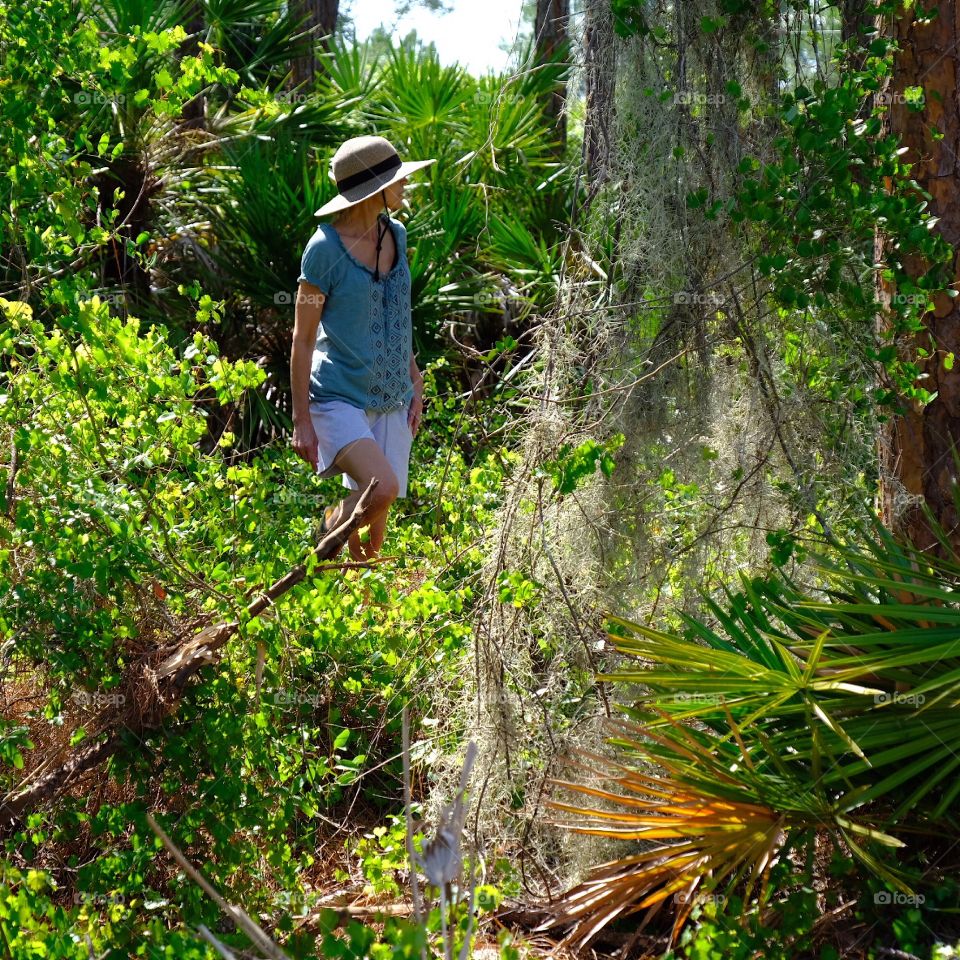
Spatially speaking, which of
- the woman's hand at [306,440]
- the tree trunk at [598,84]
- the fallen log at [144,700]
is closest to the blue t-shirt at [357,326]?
the woman's hand at [306,440]

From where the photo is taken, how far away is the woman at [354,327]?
415 cm

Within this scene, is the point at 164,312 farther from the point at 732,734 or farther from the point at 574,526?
the point at 732,734

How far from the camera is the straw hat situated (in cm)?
418

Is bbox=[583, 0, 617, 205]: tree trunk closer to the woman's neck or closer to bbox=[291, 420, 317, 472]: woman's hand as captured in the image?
the woman's neck

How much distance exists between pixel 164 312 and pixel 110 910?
219 inches

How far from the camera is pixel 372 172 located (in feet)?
13.9

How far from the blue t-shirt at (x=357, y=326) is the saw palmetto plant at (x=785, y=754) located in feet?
5.11

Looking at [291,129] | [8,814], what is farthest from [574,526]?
[291,129]

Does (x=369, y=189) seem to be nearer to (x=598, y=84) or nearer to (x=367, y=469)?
(x=598, y=84)

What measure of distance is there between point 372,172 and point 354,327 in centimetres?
54

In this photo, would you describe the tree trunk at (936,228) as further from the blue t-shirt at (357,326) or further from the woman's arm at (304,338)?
the woman's arm at (304,338)

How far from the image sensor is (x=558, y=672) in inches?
143

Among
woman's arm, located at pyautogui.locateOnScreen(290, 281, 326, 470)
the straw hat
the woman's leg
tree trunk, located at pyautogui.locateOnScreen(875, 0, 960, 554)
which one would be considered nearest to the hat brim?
the straw hat

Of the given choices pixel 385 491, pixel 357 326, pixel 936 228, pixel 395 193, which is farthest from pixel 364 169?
pixel 936 228
